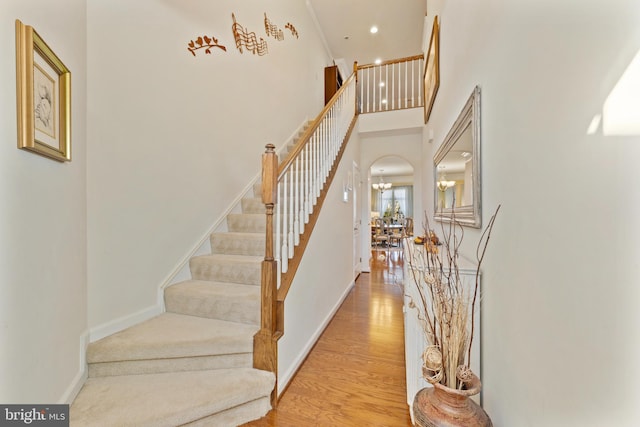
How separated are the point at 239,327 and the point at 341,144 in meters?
2.83

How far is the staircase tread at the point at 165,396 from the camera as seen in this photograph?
1.34 metres

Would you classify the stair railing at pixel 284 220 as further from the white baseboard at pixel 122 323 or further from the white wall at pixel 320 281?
the white baseboard at pixel 122 323

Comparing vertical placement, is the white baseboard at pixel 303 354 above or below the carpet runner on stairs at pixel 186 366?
below

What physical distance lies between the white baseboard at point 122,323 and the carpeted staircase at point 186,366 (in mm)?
46

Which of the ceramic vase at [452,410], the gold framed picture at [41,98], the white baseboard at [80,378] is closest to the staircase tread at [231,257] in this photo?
the white baseboard at [80,378]

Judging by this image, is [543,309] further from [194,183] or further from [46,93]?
[194,183]

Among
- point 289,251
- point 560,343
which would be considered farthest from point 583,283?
point 289,251

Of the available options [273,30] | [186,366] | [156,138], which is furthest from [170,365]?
[273,30]

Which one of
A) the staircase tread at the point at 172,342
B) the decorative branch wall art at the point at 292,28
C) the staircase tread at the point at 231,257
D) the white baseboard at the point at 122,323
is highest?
the decorative branch wall art at the point at 292,28

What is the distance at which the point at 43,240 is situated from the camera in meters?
1.27

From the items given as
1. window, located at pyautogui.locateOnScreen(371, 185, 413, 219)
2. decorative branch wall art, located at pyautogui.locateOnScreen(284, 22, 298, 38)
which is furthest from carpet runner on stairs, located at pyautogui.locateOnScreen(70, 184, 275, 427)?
window, located at pyautogui.locateOnScreen(371, 185, 413, 219)

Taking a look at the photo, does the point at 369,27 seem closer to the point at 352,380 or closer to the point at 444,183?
the point at 444,183

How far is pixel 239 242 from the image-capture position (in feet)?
8.66

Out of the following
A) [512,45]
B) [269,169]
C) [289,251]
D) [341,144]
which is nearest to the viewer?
[512,45]
